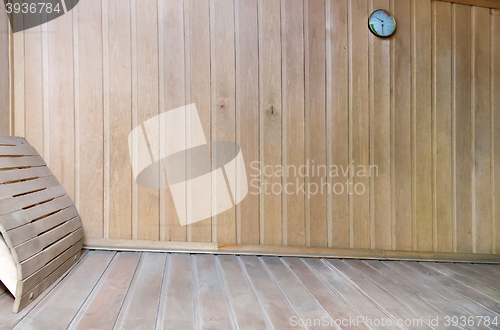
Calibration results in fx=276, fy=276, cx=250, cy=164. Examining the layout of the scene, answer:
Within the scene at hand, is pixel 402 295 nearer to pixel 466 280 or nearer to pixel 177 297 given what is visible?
pixel 466 280

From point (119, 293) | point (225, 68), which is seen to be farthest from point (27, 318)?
point (225, 68)

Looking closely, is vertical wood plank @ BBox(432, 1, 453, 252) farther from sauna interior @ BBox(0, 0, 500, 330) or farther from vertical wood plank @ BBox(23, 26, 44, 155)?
vertical wood plank @ BBox(23, 26, 44, 155)

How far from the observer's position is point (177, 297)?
1.17 meters

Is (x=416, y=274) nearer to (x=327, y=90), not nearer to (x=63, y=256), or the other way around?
(x=327, y=90)

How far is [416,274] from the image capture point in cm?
158

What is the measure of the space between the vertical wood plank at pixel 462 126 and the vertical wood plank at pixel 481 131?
5cm

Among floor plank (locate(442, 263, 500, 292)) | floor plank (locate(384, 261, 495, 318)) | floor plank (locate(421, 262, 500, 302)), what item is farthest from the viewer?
floor plank (locate(442, 263, 500, 292))

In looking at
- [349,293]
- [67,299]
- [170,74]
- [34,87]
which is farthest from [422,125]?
[34,87]

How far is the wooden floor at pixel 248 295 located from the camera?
102 centimetres

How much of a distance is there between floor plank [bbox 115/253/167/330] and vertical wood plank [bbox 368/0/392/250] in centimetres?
139

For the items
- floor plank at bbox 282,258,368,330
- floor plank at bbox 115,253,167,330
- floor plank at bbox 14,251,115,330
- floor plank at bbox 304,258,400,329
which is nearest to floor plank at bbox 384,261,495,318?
floor plank at bbox 304,258,400,329

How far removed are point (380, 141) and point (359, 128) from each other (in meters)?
0.17

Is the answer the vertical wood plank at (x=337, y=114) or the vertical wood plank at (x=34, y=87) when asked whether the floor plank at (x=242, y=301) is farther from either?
the vertical wood plank at (x=34, y=87)

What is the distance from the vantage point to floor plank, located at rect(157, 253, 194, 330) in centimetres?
100
